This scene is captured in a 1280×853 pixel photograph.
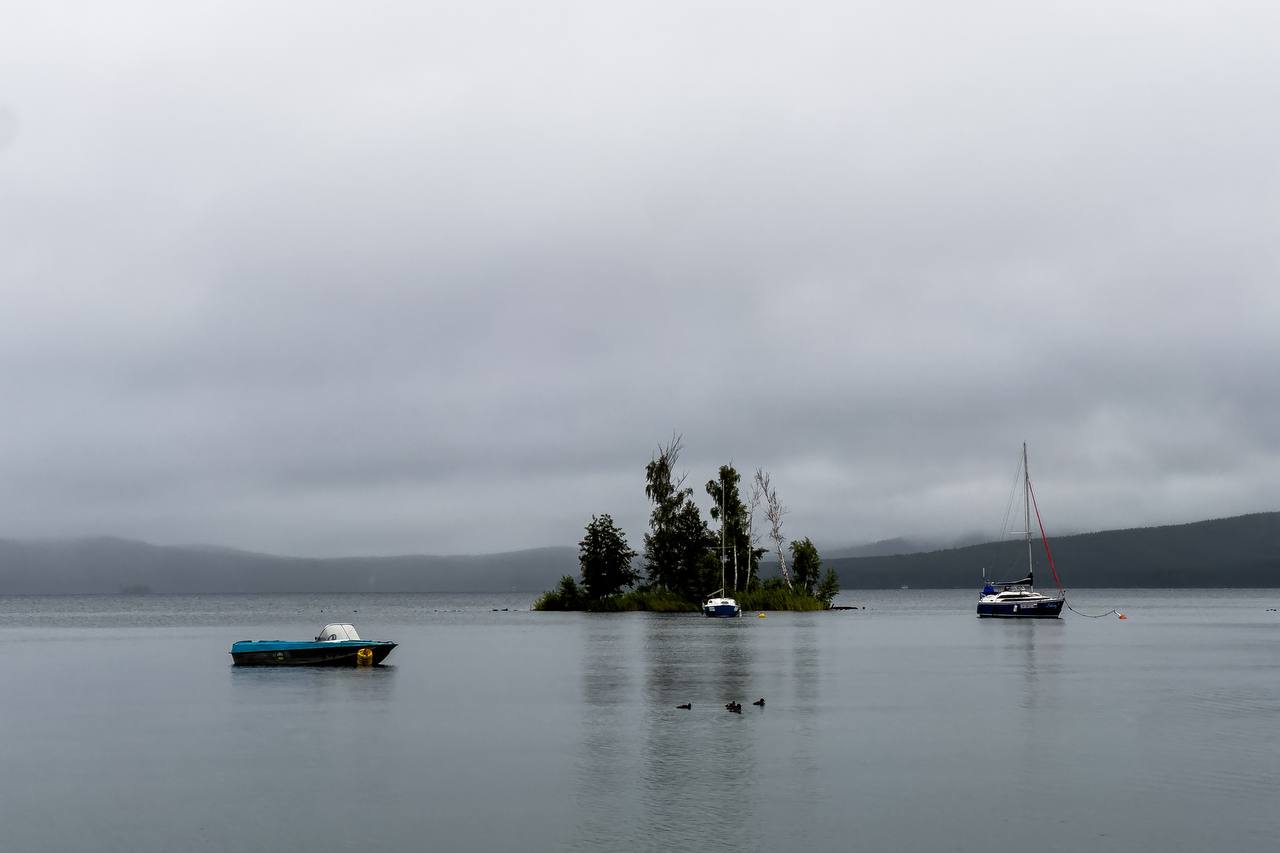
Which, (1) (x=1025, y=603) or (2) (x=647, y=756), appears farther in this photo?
(1) (x=1025, y=603)

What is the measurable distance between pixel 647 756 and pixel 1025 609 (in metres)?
147

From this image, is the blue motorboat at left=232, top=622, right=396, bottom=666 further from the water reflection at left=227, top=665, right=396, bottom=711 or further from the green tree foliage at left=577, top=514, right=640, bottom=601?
the green tree foliage at left=577, top=514, right=640, bottom=601

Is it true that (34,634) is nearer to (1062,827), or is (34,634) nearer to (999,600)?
(999,600)

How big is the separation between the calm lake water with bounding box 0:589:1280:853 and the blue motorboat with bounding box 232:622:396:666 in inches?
65.1

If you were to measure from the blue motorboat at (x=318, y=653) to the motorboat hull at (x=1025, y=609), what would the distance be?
113868 mm

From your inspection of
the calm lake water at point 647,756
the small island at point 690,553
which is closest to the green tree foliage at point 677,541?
the small island at point 690,553

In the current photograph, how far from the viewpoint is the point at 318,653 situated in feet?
297

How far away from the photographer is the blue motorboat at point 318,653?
296 feet

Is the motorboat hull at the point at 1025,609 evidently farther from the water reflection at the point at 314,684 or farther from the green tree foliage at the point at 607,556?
the water reflection at the point at 314,684

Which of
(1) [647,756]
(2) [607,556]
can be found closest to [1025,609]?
(2) [607,556]

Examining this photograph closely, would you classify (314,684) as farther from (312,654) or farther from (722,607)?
(722,607)

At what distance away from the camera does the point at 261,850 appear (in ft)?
104

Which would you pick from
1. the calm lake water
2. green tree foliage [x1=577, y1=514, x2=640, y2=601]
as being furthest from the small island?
the calm lake water

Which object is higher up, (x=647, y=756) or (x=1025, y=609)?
(x=1025, y=609)
